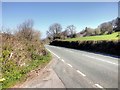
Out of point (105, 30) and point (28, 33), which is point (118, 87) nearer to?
point (28, 33)

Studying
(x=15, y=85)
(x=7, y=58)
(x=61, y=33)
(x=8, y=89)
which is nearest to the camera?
(x=8, y=89)

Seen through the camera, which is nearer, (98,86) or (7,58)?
(98,86)

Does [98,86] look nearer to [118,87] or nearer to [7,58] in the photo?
[118,87]

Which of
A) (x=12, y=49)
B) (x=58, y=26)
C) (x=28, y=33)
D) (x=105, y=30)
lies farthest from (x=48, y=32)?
(x=12, y=49)

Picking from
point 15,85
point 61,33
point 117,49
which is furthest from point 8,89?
point 61,33

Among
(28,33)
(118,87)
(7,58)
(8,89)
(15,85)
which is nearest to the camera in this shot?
(118,87)

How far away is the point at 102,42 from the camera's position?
32.5 meters

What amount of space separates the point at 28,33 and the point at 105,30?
6393cm

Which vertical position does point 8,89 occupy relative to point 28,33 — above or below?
below

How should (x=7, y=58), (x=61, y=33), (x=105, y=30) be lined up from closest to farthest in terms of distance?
(x=7, y=58) → (x=105, y=30) → (x=61, y=33)

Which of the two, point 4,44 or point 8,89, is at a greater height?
point 4,44

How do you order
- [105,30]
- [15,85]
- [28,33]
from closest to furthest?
[15,85], [28,33], [105,30]

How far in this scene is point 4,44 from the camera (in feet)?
48.4

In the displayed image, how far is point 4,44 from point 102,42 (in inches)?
816
